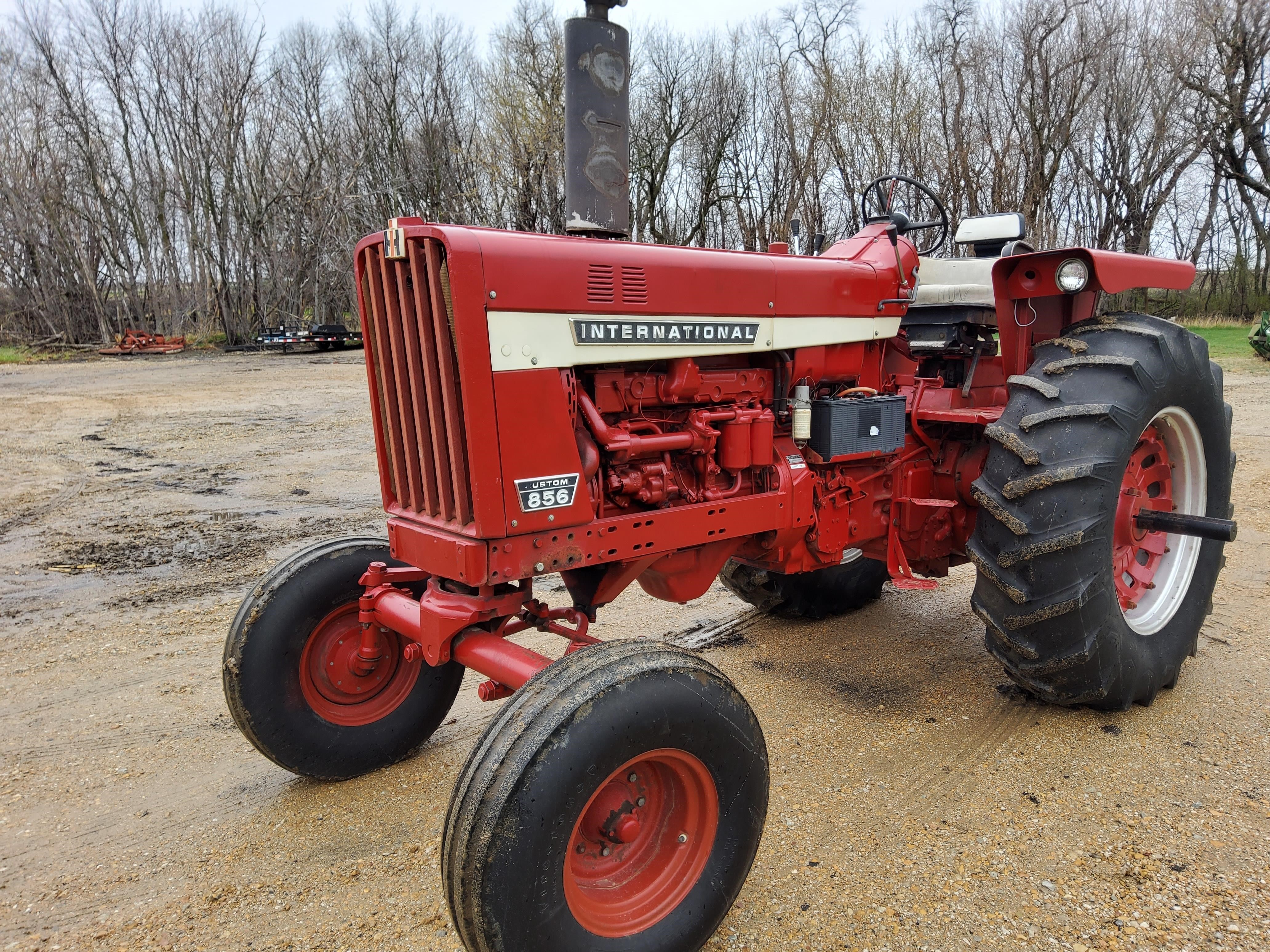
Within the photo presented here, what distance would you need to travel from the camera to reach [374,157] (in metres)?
28.4

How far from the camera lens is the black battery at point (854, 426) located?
3.09 meters

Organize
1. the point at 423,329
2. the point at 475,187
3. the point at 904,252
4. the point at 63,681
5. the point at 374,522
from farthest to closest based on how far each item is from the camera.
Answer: the point at 475,187
the point at 374,522
the point at 63,681
the point at 904,252
the point at 423,329

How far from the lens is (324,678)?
299 cm

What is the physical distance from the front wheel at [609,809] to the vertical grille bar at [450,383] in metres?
0.59

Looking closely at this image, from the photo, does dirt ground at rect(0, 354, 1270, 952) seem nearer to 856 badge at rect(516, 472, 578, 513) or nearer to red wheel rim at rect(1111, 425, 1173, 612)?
red wheel rim at rect(1111, 425, 1173, 612)

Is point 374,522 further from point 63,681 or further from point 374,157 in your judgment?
point 374,157

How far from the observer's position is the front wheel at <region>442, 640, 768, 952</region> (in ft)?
5.94

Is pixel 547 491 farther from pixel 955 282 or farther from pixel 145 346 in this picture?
pixel 145 346

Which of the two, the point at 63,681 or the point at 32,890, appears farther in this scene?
the point at 63,681

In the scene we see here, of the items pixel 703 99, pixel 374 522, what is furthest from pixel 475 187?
pixel 374 522

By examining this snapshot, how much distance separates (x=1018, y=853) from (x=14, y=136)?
30539mm

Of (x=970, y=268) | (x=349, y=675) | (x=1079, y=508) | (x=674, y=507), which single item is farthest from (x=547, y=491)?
(x=970, y=268)

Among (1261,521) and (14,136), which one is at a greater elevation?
(14,136)

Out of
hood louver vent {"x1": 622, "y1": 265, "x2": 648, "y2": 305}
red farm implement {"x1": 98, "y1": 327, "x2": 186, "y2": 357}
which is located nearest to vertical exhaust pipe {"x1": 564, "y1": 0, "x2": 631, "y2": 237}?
hood louver vent {"x1": 622, "y1": 265, "x2": 648, "y2": 305}
